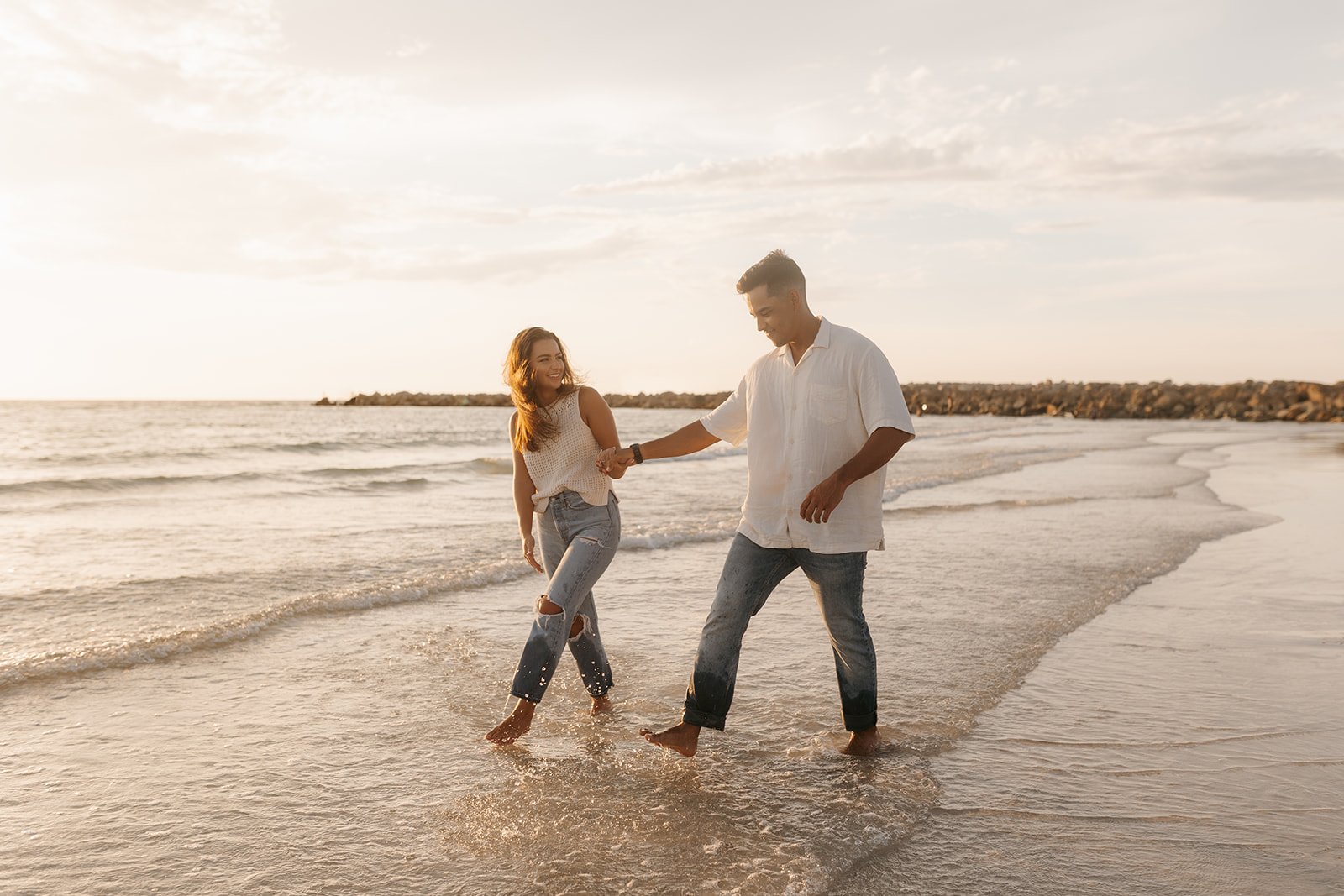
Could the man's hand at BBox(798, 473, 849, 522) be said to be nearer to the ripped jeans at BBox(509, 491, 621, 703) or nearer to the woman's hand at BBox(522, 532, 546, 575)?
the ripped jeans at BBox(509, 491, 621, 703)

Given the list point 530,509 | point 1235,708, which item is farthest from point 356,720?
point 1235,708

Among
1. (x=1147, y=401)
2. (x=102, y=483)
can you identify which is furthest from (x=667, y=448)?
(x=1147, y=401)

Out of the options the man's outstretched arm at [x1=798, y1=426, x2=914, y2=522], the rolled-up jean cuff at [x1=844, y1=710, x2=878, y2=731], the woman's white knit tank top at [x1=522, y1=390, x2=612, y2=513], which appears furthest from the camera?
the woman's white knit tank top at [x1=522, y1=390, x2=612, y2=513]

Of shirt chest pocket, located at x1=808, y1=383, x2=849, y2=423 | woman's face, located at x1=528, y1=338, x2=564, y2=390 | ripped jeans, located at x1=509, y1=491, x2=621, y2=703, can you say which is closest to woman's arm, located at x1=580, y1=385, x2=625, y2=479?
woman's face, located at x1=528, y1=338, x2=564, y2=390

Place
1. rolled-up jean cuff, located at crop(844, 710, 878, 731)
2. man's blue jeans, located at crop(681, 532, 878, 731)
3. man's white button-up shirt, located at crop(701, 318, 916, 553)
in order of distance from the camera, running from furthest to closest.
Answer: rolled-up jean cuff, located at crop(844, 710, 878, 731) → man's blue jeans, located at crop(681, 532, 878, 731) → man's white button-up shirt, located at crop(701, 318, 916, 553)

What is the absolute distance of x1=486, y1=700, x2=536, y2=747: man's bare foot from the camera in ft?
14.8

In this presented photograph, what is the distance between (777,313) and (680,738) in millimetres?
1885

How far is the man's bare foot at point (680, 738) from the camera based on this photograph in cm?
420

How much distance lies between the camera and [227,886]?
3.20m

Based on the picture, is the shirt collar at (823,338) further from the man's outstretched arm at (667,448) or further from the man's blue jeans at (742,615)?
the man's blue jeans at (742,615)

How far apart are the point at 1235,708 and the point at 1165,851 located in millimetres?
1956

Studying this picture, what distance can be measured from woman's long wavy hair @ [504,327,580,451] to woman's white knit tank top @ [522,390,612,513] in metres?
→ 0.04

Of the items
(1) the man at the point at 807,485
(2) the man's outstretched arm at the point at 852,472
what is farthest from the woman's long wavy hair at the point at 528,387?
(2) the man's outstretched arm at the point at 852,472

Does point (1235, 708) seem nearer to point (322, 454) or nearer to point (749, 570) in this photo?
point (749, 570)
